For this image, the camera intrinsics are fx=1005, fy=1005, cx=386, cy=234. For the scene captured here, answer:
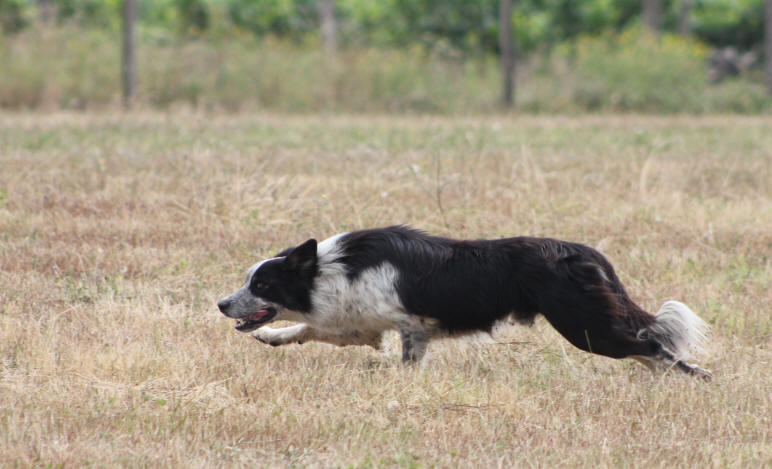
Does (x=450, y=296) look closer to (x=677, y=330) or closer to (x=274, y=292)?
(x=274, y=292)

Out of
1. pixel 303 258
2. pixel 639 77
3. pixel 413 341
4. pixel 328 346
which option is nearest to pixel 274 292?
pixel 303 258

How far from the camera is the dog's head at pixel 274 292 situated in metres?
5.95

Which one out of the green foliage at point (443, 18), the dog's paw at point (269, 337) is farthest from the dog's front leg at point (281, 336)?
the green foliage at point (443, 18)

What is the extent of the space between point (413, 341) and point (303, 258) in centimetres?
82

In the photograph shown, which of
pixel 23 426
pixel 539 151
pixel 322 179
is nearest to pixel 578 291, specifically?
pixel 23 426

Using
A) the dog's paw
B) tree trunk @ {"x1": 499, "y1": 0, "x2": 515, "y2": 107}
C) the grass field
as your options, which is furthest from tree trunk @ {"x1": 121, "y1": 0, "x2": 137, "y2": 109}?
the dog's paw

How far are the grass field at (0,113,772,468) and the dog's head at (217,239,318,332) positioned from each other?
0.26 metres

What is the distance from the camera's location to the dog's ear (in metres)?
5.86

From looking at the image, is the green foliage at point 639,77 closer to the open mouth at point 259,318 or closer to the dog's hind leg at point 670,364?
the dog's hind leg at point 670,364

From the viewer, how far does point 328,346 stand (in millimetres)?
6488

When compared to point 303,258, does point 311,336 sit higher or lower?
lower

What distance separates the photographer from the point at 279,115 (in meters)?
18.9

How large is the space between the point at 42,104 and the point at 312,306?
45.9 ft

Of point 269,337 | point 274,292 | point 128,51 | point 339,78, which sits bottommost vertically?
point 339,78
